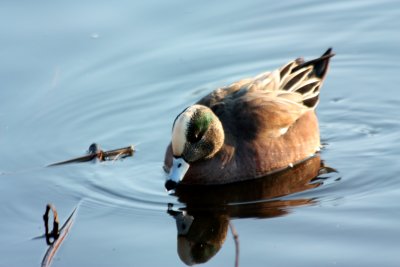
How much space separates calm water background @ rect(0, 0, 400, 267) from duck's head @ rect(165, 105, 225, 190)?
277 mm

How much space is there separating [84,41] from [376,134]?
377 cm

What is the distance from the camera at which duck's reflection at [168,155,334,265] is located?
Result: 7.64 meters

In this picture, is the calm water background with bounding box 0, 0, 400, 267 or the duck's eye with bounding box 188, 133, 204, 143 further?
the duck's eye with bounding box 188, 133, 204, 143

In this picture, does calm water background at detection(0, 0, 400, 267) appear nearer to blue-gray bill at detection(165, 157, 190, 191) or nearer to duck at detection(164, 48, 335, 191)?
blue-gray bill at detection(165, 157, 190, 191)

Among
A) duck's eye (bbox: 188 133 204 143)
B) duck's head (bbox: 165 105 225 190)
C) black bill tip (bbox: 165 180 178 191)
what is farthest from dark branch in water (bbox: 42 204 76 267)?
duck's eye (bbox: 188 133 204 143)

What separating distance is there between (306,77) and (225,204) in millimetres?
2281

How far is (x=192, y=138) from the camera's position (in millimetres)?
8719

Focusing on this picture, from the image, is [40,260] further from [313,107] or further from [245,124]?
[313,107]

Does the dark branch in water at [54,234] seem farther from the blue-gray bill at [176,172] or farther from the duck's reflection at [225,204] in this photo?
the blue-gray bill at [176,172]

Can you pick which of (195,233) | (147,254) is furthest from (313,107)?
(147,254)

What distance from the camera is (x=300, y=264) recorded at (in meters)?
7.06

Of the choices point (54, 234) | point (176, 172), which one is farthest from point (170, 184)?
point (54, 234)

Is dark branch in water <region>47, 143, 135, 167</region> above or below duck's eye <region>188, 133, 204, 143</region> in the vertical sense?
below

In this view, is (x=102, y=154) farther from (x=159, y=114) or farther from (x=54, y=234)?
(x=54, y=234)
